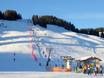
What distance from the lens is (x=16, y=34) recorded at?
87562mm

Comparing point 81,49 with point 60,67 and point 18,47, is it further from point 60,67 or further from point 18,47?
point 60,67

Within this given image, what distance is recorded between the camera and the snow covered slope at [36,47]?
57.4m

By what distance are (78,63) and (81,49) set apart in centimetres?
2209

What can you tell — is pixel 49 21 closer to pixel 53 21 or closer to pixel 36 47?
pixel 53 21

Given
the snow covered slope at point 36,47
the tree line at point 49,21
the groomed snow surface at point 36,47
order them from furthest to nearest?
the tree line at point 49,21 → the snow covered slope at point 36,47 → the groomed snow surface at point 36,47

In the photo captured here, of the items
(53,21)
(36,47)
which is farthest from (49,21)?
(36,47)

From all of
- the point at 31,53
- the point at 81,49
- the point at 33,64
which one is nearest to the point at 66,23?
the point at 81,49

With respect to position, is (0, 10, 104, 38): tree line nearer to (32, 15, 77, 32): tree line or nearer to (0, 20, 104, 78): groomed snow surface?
(32, 15, 77, 32): tree line

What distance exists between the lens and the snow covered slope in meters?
57.4

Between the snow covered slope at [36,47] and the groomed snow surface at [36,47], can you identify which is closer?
the groomed snow surface at [36,47]

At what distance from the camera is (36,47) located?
233 feet

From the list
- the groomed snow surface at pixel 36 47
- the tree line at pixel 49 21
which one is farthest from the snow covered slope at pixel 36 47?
the tree line at pixel 49 21

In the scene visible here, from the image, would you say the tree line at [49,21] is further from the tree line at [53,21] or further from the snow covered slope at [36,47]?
the snow covered slope at [36,47]

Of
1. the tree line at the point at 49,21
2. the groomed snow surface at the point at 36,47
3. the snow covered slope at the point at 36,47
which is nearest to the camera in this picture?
the groomed snow surface at the point at 36,47
